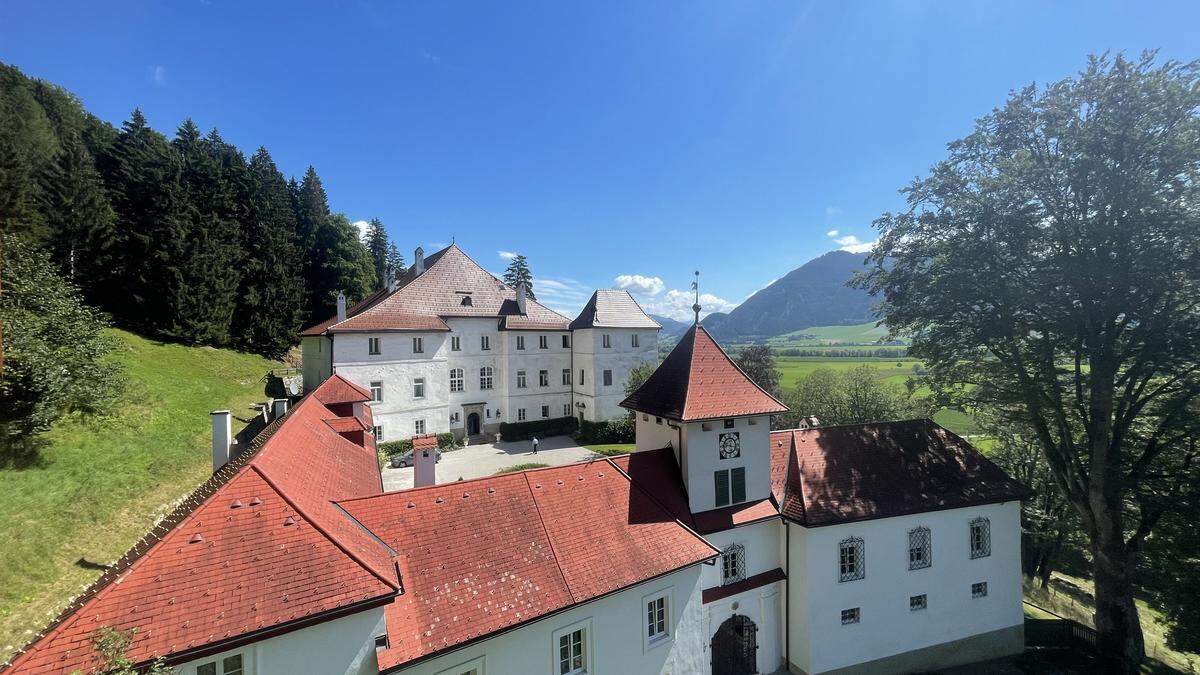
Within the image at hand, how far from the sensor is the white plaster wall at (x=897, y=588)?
541 inches

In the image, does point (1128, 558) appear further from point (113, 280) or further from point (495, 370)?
point (113, 280)

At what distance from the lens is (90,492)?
48.2 feet

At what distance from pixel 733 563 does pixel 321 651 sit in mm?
11734

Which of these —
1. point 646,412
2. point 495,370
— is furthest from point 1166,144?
point 495,370

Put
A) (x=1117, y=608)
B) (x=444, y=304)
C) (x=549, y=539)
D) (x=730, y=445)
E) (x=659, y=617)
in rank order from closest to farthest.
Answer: (x=549, y=539)
(x=659, y=617)
(x=730, y=445)
(x=1117, y=608)
(x=444, y=304)

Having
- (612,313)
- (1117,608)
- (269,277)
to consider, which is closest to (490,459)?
(612,313)

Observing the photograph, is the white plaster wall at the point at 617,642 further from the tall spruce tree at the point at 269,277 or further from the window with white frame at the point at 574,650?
the tall spruce tree at the point at 269,277

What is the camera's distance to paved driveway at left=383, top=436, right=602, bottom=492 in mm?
25078

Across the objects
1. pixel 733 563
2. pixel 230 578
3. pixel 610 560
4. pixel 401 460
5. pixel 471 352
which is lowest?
pixel 401 460

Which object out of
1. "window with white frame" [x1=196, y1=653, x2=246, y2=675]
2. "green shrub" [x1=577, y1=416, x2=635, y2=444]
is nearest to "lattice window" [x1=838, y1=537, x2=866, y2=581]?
"window with white frame" [x1=196, y1=653, x2=246, y2=675]

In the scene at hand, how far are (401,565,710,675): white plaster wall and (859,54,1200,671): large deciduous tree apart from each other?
613 inches

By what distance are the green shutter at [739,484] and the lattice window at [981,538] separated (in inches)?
350

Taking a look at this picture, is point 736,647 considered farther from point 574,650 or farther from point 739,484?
point 574,650

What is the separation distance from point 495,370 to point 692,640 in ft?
90.4
